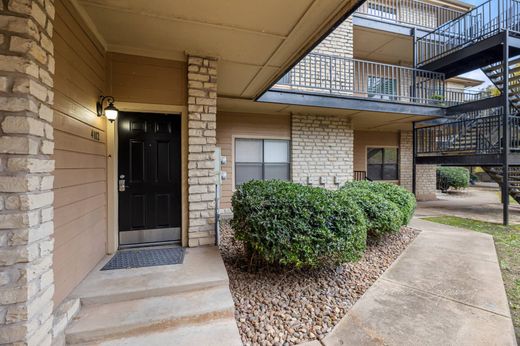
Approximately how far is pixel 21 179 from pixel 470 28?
37.8ft

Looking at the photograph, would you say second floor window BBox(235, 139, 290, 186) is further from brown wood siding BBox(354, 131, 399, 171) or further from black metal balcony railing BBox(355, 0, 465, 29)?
black metal balcony railing BBox(355, 0, 465, 29)

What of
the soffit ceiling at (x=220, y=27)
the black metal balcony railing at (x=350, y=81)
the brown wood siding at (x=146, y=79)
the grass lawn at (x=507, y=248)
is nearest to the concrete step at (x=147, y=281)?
the brown wood siding at (x=146, y=79)

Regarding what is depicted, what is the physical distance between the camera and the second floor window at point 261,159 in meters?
6.98

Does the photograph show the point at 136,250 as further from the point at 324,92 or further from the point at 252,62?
the point at 324,92

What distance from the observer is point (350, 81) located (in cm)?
725

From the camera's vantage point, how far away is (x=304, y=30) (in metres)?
2.79

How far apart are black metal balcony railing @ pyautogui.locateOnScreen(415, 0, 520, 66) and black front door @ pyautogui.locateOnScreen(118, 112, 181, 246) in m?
9.36

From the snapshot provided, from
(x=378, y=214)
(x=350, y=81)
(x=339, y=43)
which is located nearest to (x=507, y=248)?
(x=378, y=214)

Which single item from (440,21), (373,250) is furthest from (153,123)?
(440,21)

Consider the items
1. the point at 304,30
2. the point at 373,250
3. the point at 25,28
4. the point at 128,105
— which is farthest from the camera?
the point at 373,250

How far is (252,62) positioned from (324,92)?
337 cm

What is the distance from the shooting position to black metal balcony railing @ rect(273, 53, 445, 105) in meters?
6.49

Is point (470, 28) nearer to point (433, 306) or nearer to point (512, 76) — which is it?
point (512, 76)

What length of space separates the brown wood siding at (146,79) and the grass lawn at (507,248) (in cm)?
467
